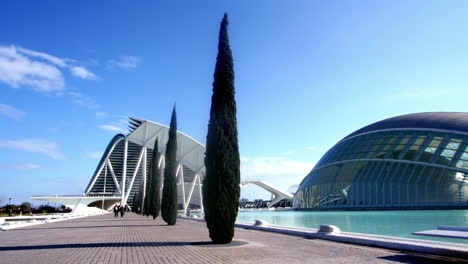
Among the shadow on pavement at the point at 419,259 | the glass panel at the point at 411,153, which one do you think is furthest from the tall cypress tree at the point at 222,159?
the glass panel at the point at 411,153

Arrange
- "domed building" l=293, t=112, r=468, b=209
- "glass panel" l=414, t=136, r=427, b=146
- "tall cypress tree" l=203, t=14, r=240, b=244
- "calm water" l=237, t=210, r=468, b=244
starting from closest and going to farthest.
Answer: "tall cypress tree" l=203, t=14, r=240, b=244 < "calm water" l=237, t=210, r=468, b=244 < "domed building" l=293, t=112, r=468, b=209 < "glass panel" l=414, t=136, r=427, b=146

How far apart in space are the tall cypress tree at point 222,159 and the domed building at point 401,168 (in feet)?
89.3

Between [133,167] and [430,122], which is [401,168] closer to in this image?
[430,122]

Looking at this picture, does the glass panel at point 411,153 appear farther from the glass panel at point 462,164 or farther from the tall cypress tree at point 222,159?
the tall cypress tree at point 222,159

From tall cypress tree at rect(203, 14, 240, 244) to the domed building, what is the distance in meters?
27.2

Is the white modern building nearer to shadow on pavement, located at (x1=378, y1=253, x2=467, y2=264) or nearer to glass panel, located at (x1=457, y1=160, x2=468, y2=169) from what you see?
glass panel, located at (x1=457, y1=160, x2=468, y2=169)

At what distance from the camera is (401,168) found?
35969 mm

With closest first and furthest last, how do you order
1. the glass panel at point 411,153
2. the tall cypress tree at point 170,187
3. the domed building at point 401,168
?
the tall cypress tree at point 170,187 → the domed building at point 401,168 → the glass panel at point 411,153

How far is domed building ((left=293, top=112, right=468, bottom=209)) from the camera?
33250mm

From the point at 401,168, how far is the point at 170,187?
25.2 m

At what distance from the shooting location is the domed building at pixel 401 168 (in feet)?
109

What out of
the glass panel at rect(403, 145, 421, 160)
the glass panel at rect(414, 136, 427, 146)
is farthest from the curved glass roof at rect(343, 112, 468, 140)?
the glass panel at rect(403, 145, 421, 160)

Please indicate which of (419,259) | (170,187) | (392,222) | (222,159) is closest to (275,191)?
(170,187)

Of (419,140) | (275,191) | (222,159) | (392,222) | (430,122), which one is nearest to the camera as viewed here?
(222,159)
